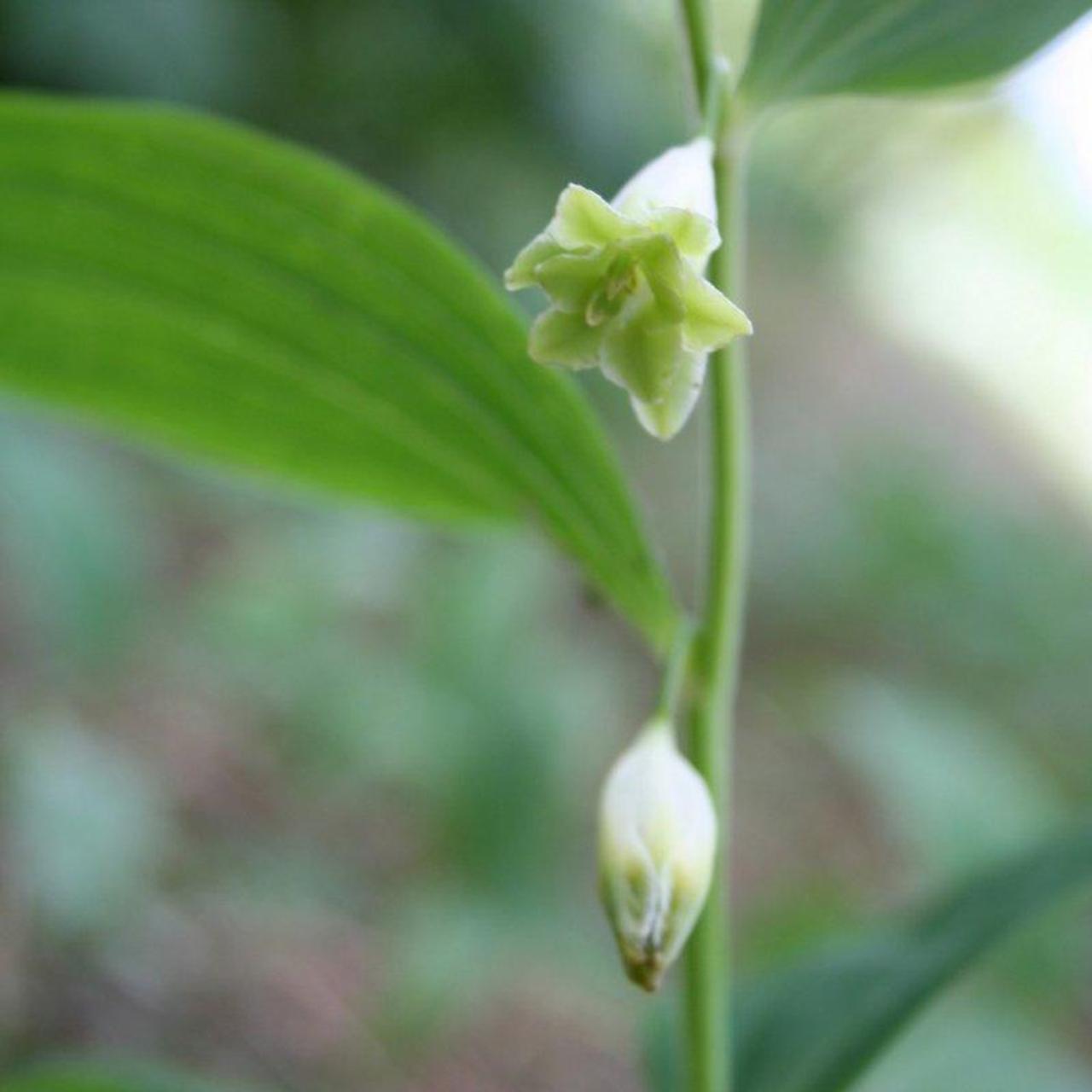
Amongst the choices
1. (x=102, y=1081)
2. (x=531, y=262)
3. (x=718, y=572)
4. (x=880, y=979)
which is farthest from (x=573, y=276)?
(x=102, y=1081)

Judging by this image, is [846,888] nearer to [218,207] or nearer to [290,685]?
[290,685]

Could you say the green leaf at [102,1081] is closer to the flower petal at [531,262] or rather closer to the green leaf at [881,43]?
the flower petal at [531,262]

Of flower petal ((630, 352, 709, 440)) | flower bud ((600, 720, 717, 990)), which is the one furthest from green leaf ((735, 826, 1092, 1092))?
flower petal ((630, 352, 709, 440))

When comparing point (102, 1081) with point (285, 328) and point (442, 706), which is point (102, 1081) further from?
point (442, 706)

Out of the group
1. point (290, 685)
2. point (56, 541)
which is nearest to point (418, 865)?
point (290, 685)

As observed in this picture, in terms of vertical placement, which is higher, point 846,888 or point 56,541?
point 846,888

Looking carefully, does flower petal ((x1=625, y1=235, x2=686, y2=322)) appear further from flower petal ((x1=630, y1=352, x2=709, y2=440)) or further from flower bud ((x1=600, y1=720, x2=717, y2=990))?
flower bud ((x1=600, y1=720, x2=717, y2=990))
